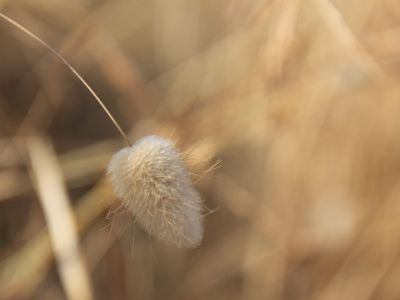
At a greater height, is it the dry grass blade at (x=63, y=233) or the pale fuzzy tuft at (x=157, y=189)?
the dry grass blade at (x=63, y=233)

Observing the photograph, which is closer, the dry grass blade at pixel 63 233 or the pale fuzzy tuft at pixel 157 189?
the pale fuzzy tuft at pixel 157 189

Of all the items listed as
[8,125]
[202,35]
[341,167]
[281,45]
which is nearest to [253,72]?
[281,45]

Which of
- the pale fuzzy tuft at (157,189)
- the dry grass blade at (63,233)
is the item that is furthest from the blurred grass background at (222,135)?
the pale fuzzy tuft at (157,189)

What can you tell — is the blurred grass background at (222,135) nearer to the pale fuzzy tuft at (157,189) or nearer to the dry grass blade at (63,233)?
the dry grass blade at (63,233)

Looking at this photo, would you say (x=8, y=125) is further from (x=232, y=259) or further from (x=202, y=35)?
(x=232, y=259)

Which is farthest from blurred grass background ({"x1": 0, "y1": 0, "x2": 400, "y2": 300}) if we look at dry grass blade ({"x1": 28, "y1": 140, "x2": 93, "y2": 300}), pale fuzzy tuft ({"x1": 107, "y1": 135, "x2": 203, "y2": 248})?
pale fuzzy tuft ({"x1": 107, "y1": 135, "x2": 203, "y2": 248})
